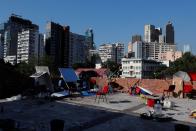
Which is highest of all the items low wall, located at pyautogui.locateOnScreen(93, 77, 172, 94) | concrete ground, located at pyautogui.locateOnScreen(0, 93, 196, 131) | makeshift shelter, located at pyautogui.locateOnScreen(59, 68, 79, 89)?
makeshift shelter, located at pyautogui.locateOnScreen(59, 68, 79, 89)

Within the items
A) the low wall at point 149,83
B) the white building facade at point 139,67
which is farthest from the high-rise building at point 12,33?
the low wall at point 149,83

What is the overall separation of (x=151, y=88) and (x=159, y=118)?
36.5 ft

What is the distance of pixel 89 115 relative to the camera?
1380 centimetres

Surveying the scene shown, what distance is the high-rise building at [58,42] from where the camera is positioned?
462 ft

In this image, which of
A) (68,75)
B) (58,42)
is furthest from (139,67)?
(68,75)

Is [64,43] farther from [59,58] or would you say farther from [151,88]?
[151,88]

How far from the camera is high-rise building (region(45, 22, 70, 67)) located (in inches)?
5541

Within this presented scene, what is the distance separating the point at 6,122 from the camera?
9.70 metres

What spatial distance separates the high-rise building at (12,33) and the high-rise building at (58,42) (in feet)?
75.8

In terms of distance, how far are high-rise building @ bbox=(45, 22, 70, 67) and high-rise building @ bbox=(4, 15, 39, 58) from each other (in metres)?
23.1

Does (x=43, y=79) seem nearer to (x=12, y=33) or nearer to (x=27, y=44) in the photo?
(x=27, y=44)

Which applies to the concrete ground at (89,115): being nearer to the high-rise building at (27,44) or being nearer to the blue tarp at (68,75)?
the blue tarp at (68,75)

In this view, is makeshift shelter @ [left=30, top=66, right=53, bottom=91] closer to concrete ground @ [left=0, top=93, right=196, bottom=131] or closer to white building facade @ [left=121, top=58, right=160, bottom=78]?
concrete ground @ [left=0, top=93, right=196, bottom=131]

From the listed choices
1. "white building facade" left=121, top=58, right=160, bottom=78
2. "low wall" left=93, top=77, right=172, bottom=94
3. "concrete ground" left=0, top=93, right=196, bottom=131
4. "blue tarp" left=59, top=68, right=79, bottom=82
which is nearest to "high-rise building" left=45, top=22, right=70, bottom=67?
"white building facade" left=121, top=58, right=160, bottom=78
